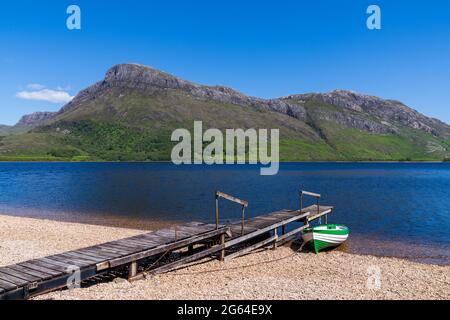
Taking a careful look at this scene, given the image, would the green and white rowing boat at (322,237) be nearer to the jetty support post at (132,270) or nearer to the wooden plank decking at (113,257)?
the wooden plank decking at (113,257)

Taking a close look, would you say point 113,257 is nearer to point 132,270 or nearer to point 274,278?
point 132,270

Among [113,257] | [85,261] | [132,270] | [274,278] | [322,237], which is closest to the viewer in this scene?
[85,261]

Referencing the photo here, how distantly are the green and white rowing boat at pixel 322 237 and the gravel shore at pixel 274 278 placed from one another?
31.5 inches

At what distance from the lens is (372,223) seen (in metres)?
49.0

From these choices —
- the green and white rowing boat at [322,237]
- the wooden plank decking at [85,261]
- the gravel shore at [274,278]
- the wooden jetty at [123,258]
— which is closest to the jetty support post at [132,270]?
the wooden jetty at [123,258]

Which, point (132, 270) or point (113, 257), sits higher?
point (113, 257)

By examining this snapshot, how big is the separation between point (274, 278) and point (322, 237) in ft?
33.6

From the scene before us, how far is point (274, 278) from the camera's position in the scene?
22.6 m

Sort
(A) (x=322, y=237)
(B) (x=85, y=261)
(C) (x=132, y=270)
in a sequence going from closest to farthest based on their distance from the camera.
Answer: (B) (x=85, y=261) → (C) (x=132, y=270) → (A) (x=322, y=237)

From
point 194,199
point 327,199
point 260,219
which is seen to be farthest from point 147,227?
point 327,199

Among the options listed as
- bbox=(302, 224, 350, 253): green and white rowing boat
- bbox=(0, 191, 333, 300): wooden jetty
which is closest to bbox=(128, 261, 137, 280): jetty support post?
bbox=(0, 191, 333, 300): wooden jetty

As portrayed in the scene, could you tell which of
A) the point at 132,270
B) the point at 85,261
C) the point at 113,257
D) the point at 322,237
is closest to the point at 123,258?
the point at 113,257
